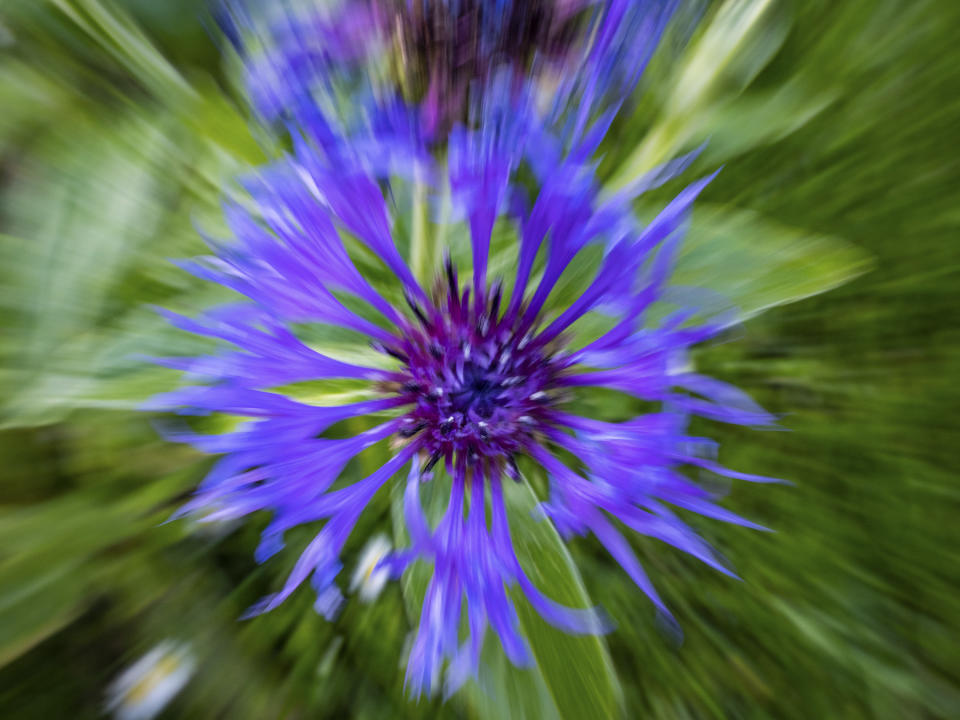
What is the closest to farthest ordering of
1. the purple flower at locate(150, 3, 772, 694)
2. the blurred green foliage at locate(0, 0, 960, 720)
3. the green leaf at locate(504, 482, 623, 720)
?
the purple flower at locate(150, 3, 772, 694) < the green leaf at locate(504, 482, 623, 720) < the blurred green foliage at locate(0, 0, 960, 720)

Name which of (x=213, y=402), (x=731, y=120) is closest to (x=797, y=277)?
(x=731, y=120)

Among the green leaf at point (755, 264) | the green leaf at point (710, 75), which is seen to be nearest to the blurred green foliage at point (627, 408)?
the green leaf at point (710, 75)

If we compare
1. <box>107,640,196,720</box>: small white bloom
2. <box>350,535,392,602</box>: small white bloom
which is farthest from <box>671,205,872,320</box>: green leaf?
<box>107,640,196,720</box>: small white bloom

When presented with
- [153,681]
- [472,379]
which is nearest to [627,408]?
[472,379]

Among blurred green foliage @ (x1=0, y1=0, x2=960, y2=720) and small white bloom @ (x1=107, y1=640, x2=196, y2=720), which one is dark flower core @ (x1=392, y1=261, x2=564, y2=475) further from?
small white bloom @ (x1=107, y1=640, x2=196, y2=720)

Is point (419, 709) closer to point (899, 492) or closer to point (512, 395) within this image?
point (512, 395)

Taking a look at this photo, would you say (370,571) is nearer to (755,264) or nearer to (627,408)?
(627,408)
